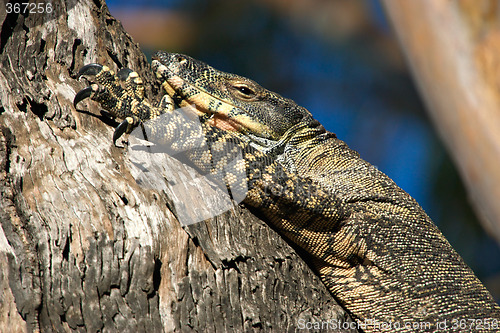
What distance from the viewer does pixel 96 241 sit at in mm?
3025

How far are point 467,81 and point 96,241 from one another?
9.62 ft

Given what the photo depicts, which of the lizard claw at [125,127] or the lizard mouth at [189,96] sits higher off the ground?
the lizard mouth at [189,96]

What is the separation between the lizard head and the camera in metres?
4.36

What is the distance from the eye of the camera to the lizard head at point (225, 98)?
4359 mm

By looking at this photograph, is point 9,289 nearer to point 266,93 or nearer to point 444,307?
point 266,93

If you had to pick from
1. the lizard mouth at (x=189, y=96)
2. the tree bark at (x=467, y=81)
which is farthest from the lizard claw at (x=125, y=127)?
the tree bark at (x=467, y=81)

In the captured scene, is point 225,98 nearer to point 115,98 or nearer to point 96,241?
point 115,98

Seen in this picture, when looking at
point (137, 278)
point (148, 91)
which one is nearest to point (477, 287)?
point (137, 278)

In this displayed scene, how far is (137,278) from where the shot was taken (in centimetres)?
306

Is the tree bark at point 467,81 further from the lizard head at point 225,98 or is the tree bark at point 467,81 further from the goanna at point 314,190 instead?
the lizard head at point 225,98

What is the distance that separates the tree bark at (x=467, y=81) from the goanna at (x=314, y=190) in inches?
42.6

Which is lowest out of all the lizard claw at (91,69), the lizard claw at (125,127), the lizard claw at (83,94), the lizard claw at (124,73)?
the lizard claw at (125,127)

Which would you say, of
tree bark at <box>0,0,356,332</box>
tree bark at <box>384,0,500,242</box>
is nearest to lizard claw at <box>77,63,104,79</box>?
tree bark at <box>0,0,356,332</box>

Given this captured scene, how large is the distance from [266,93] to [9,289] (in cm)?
295
